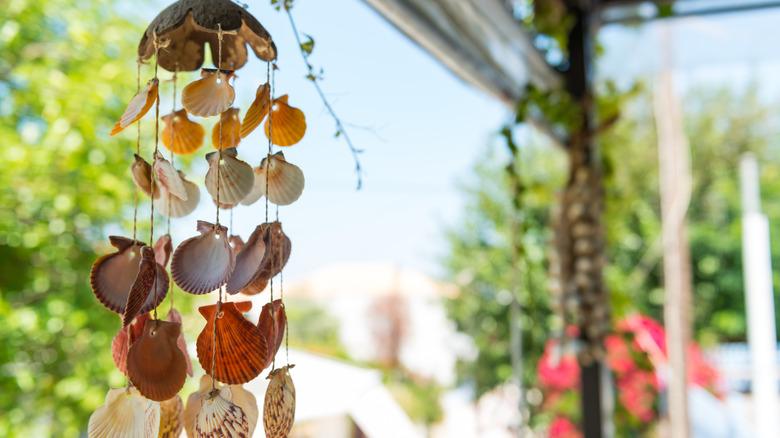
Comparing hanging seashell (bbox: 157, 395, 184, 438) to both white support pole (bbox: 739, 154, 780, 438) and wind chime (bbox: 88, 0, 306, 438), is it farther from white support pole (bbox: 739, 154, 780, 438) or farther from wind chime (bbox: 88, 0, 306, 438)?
white support pole (bbox: 739, 154, 780, 438)

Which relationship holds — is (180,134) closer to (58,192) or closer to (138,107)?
(138,107)

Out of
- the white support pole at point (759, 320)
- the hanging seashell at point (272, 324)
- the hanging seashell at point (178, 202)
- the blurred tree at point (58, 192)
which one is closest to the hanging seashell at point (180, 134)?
the hanging seashell at point (178, 202)

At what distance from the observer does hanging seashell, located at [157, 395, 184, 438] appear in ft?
1.51

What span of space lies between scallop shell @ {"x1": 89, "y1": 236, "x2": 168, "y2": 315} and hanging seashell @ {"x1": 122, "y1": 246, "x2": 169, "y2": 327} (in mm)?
14

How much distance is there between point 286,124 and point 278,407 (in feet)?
0.64

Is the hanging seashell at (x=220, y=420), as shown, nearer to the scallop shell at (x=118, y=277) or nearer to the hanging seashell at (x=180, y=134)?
the scallop shell at (x=118, y=277)

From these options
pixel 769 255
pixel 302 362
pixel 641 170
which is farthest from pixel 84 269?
pixel 641 170

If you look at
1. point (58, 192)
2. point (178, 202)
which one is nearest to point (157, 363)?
point (178, 202)

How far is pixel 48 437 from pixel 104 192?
73 cm

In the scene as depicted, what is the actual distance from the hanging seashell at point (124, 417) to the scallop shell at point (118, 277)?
0.16 feet

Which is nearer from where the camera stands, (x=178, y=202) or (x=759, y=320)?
(x=178, y=202)

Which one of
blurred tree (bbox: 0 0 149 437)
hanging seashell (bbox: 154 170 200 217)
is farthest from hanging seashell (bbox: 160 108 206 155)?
blurred tree (bbox: 0 0 149 437)

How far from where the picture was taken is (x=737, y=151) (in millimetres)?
A: 5125

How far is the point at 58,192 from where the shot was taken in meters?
1.92
